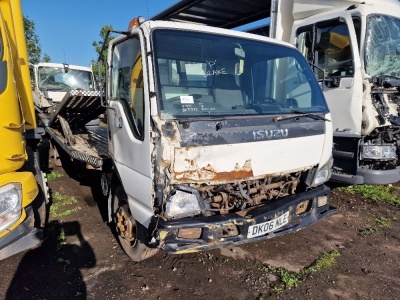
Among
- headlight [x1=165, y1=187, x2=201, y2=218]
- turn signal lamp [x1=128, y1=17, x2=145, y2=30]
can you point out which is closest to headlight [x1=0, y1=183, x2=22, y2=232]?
headlight [x1=165, y1=187, x2=201, y2=218]

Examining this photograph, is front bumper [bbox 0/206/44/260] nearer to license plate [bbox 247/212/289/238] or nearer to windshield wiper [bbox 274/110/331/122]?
license plate [bbox 247/212/289/238]

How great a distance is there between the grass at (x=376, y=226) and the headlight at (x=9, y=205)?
12.1ft

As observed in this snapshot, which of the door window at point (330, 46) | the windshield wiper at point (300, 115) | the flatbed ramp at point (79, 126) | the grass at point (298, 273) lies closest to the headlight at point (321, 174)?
the windshield wiper at point (300, 115)

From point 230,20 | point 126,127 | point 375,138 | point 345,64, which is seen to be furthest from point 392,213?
point 230,20

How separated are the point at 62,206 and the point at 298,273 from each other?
3417 millimetres

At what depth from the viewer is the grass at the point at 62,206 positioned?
4.38m

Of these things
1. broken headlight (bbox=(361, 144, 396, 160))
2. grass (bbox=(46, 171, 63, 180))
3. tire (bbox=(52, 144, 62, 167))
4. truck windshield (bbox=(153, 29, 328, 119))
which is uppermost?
truck windshield (bbox=(153, 29, 328, 119))

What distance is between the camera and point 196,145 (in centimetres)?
242

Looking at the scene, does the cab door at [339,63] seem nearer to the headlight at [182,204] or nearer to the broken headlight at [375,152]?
the broken headlight at [375,152]

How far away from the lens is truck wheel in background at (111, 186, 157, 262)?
2.94 meters

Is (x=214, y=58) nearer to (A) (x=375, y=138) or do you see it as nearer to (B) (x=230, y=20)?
(A) (x=375, y=138)

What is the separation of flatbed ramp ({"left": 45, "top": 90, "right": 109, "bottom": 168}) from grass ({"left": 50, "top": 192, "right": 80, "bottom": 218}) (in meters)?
0.78

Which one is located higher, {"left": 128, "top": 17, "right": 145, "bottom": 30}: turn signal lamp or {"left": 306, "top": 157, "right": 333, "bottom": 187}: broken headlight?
{"left": 128, "top": 17, "right": 145, "bottom": 30}: turn signal lamp

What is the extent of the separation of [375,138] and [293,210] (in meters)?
2.02
